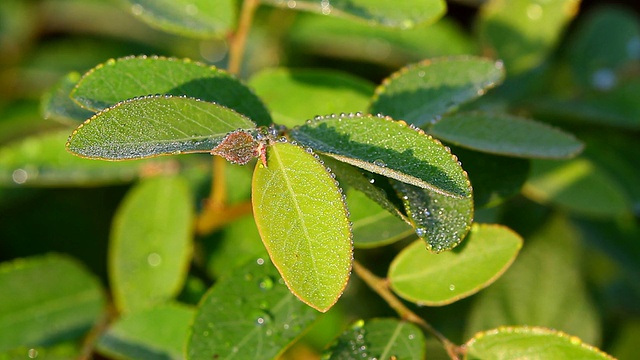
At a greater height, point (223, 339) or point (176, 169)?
point (223, 339)

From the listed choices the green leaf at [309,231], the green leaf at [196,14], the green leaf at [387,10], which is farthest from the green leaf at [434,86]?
the green leaf at [196,14]

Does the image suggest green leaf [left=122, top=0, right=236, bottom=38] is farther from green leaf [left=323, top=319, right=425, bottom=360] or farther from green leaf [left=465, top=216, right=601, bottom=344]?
green leaf [left=465, top=216, right=601, bottom=344]

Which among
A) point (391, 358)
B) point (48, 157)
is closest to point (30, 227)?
point (48, 157)

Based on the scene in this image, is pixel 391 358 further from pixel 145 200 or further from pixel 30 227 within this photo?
pixel 30 227

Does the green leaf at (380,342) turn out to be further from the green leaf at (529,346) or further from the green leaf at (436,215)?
the green leaf at (436,215)

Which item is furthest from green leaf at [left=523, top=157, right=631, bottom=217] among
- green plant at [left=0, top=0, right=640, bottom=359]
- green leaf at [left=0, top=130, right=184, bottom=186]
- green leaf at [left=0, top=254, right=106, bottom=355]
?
green leaf at [left=0, top=254, right=106, bottom=355]

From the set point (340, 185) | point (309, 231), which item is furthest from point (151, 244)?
point (309, 231)
